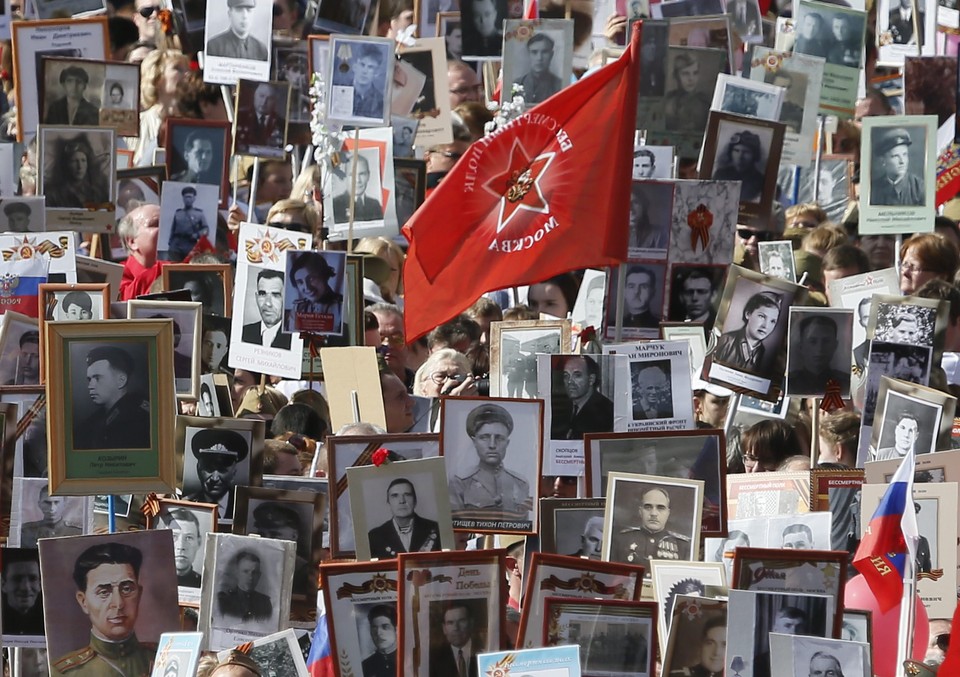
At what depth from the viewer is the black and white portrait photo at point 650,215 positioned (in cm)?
770

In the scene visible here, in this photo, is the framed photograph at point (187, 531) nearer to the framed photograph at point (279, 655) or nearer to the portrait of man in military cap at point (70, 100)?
the framed photograph at point (279, 655)

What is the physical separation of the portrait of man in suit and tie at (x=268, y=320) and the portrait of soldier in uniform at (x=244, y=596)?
8.24 ft

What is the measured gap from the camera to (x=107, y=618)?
18.3 feet

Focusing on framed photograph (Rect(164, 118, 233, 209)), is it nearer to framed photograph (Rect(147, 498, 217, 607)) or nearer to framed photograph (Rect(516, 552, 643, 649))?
framed photograph (Rect(147, 498, 217, 607))

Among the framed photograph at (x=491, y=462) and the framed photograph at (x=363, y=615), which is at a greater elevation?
the framed photograph at (x=491, y=462)

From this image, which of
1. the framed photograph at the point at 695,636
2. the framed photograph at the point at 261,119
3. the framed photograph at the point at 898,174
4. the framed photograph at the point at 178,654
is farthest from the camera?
the framed photograph at the point at 261,119

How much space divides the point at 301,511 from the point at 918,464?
1903 mm

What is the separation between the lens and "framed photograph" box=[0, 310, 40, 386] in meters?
6.64

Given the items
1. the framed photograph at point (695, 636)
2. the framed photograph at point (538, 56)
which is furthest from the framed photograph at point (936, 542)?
the framed photograph at point (538, 56)

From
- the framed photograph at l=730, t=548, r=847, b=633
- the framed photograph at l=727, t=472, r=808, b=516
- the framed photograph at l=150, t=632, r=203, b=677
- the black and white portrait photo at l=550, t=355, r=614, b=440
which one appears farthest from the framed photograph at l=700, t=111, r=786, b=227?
the framed photograph at l=150, t=632, r=203, b=677

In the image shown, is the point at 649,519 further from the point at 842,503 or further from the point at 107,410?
the point at 107,410

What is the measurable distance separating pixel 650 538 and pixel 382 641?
0.87 metres

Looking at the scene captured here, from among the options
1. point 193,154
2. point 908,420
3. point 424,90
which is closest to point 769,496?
point 908,420

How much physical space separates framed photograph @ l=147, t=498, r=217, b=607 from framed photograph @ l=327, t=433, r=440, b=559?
395mm
